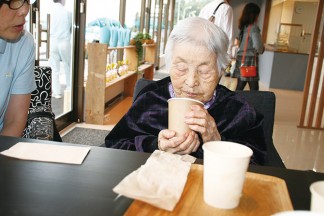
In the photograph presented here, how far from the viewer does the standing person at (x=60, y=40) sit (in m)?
3.71

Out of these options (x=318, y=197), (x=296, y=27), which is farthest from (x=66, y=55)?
(x=296, y=27)

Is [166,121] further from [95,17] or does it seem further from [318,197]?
[95,17]

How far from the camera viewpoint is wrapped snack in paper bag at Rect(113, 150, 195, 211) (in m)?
0.63

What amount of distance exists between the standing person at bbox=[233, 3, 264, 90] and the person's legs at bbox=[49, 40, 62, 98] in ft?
8.30

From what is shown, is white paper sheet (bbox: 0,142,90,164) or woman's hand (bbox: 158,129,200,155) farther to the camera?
woman's hand (bbox: 158,129,200,155)

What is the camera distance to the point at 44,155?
34.4 inches

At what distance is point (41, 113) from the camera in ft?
5.88

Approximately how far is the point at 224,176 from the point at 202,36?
0.79 m

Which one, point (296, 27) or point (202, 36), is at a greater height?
point (296, 27)

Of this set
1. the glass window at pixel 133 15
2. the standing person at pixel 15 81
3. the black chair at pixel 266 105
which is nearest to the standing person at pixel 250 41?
the glass window at pixel 133 15

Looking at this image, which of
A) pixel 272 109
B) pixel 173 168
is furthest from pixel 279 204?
pixel 272 109

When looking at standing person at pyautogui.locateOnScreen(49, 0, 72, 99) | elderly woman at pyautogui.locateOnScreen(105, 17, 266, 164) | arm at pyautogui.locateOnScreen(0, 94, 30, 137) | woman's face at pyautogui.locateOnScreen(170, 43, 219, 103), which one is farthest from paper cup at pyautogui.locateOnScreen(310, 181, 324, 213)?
standing person at pyautogui.locateOnScreen(49, 0, 72, 99)

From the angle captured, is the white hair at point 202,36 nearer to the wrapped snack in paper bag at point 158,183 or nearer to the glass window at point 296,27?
the wrapped snack in paper bag at point 158,183

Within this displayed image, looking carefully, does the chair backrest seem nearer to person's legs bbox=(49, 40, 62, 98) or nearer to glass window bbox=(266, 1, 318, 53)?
person's legs bbox=(49, 40, 62, 98)
